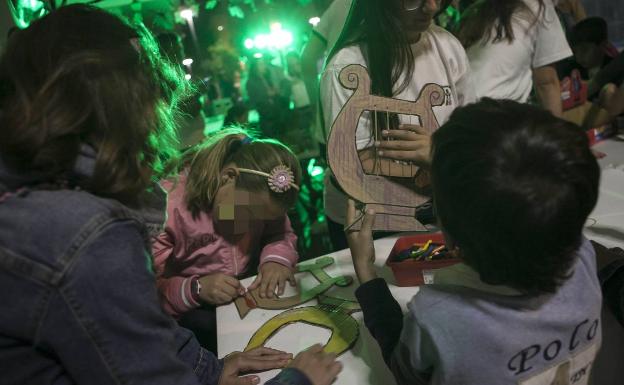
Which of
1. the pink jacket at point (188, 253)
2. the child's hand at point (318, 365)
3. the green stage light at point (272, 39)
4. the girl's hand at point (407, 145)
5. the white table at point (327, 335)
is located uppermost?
the green stage light at point (272, 39)

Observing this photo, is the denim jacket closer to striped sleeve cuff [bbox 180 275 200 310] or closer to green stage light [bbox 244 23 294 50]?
striped sleeve cuff [bbox 180 275 200 310]

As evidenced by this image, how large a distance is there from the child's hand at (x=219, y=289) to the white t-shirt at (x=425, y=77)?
54 centimetres

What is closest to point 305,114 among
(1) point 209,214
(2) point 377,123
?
(1) point 209,214

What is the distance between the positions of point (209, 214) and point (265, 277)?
0.87 ft

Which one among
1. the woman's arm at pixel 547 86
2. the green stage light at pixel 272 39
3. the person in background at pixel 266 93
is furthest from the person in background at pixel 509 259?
the green stage light at pixel 272 39

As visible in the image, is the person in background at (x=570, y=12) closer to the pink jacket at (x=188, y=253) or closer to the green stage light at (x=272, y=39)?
the green stage light at (x=272, y=39)

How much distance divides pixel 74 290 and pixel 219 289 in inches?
Answer: 27.8

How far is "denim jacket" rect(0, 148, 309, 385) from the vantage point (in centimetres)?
56

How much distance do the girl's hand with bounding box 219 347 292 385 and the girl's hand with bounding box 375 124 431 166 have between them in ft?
1.72

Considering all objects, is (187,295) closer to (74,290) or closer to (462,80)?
(74,290)

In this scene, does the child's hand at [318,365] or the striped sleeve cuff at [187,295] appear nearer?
the child's hand at [318,365]

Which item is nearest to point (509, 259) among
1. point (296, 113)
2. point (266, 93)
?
point (296, 113)

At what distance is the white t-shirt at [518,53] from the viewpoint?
148 centimetres

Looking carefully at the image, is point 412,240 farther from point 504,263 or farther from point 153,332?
point 153,332
